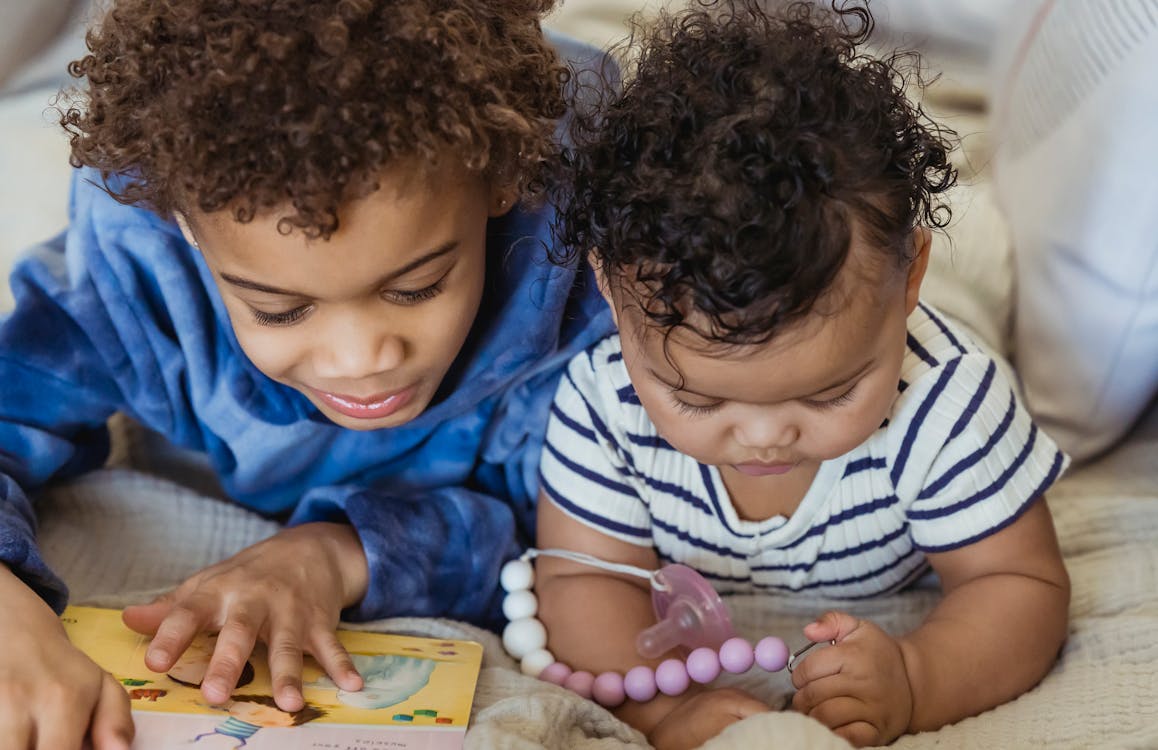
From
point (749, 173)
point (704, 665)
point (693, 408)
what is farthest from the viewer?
point (704, 665)

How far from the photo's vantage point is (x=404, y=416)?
3.13 ft

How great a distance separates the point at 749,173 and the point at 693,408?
18 cm

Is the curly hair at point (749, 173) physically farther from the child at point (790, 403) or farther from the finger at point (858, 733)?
the finger at point (858, 733)

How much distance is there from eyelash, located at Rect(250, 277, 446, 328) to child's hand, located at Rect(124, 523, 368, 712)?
215 mm

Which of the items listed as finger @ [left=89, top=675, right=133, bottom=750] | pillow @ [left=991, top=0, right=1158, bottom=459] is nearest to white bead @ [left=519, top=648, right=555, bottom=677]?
finger @ [left=89, top=675, right=133, bottom=750]

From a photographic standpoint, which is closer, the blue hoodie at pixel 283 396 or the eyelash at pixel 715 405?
the eyelash at pixel 715 405

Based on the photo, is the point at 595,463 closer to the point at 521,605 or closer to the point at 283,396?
the point at 521,605

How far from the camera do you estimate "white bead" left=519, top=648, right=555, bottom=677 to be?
3.30 feet

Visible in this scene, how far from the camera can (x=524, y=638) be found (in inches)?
40.6

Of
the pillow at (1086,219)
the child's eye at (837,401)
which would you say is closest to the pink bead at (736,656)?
the child's eye at (837,401)

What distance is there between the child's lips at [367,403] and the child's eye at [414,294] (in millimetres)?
84

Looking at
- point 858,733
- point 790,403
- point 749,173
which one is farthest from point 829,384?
point 858,733

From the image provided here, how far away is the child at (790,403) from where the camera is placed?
0.76 metres

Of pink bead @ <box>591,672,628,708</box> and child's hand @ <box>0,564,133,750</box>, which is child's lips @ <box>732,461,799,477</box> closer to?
pink bead @ <box>591,672,628,708</box>
